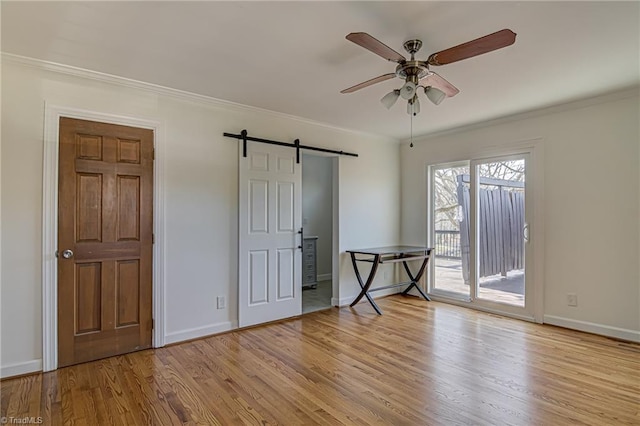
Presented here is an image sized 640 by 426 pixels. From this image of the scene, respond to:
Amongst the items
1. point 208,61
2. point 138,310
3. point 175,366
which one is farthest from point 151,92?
point 175,366

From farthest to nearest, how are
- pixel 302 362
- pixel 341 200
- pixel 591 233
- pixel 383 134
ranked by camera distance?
pixel 383 134 < pixel 341 200 < pixel 591 233 < pixel 302 362

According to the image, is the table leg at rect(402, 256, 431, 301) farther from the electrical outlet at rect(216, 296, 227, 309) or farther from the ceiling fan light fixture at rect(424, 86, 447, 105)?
the ceiling fan light fixture at rect(424, 86, 447, 105)

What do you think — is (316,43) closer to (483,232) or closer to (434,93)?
(434,93)

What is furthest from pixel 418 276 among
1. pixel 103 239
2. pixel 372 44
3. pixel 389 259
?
pixel 103 239

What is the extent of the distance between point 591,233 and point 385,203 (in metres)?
2.57

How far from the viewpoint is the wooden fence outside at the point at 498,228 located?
4.21 meters

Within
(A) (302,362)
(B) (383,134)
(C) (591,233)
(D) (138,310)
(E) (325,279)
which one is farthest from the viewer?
(E) (325,279)

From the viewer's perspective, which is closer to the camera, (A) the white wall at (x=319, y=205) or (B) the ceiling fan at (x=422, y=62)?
(B) the ceiling fan at (x=422, y=62)

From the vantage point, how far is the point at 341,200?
15.8 feet

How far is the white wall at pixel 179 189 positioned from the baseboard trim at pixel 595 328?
2411 mm

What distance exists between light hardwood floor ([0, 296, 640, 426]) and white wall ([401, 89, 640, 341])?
33 centimetres

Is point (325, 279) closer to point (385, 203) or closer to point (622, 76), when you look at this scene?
point (385, 203)

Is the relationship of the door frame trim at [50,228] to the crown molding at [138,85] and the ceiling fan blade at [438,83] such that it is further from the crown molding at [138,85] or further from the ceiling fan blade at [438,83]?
the ceiling fan blade at [438,83]

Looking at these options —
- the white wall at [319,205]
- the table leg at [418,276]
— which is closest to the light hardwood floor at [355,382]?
the table leg at [418,276]
